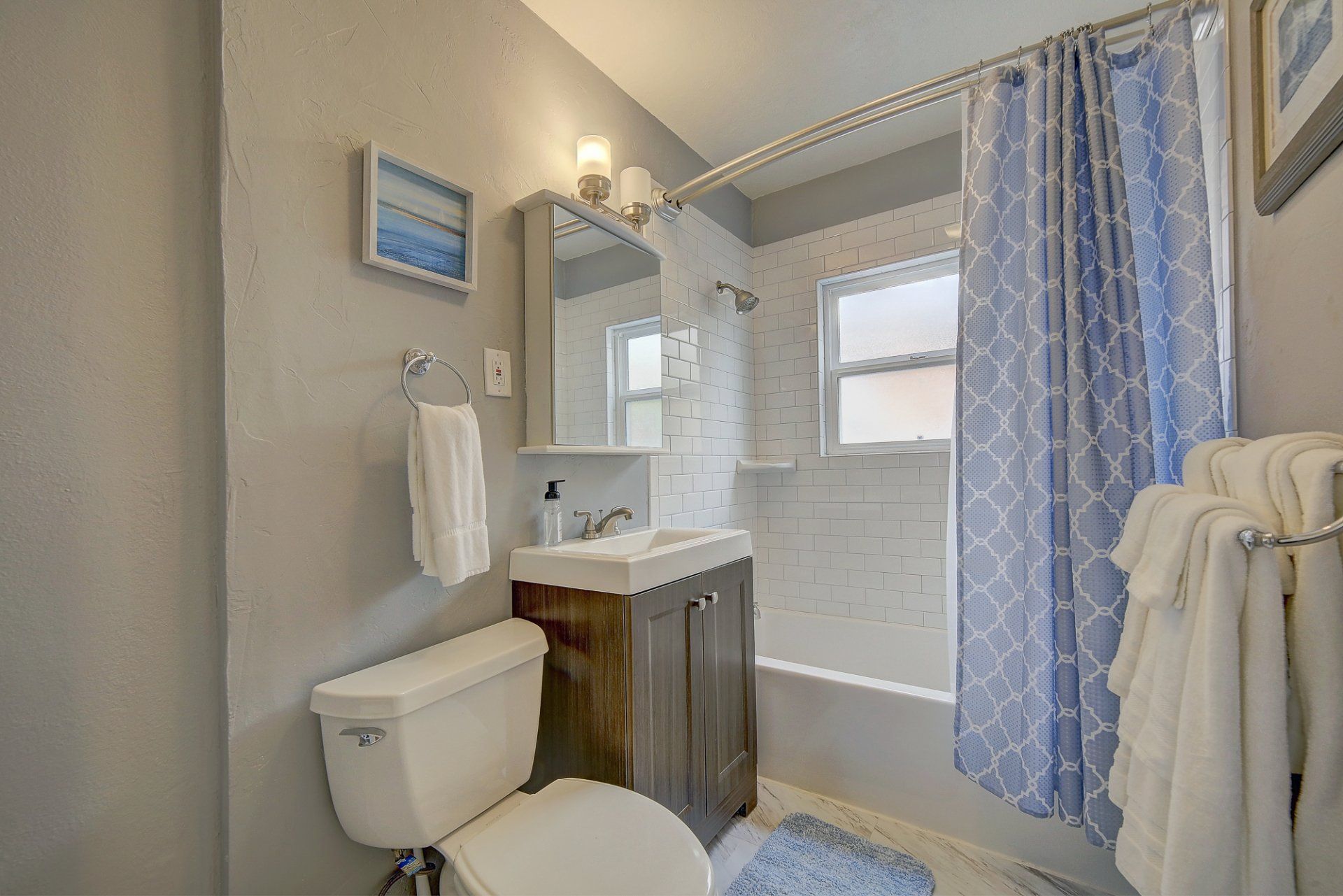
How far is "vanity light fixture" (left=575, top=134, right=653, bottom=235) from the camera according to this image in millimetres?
1824

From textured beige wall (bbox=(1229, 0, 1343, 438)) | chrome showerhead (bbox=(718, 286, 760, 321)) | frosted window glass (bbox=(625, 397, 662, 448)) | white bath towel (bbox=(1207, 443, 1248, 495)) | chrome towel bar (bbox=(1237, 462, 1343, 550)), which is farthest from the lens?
chrome showerhead (bbox=(718, 286, 760, 321))

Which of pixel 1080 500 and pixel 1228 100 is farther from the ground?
pixel 1228 100

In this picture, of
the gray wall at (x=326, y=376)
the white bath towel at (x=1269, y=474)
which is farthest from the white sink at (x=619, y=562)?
the white bath towel at (x=1269, y=474)

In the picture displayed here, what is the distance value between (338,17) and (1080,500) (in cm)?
204

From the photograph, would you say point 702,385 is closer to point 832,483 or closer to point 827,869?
point 832,483

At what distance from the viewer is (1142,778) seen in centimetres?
93

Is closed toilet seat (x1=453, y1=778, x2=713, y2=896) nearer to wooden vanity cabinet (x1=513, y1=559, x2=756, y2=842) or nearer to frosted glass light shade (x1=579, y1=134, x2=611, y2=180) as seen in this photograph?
wooden vanity cabinet (x1=513, y1=559, x2=756, y2=842)

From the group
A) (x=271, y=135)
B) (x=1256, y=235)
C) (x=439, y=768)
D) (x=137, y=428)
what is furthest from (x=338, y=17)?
(x=1256, y=235)

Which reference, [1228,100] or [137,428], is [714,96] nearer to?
[1228,100]

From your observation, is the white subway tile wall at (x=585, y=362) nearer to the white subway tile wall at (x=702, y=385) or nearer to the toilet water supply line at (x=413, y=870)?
the white subway tile wall at (x=702, y=385)

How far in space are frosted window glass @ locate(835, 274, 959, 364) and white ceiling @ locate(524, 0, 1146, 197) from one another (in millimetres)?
697

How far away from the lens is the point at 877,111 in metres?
1.69

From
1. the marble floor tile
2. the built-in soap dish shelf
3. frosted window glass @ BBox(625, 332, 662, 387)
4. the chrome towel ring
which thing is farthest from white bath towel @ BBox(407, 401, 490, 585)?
the built-in soap dish shelf

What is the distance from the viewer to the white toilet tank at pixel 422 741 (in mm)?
1105
